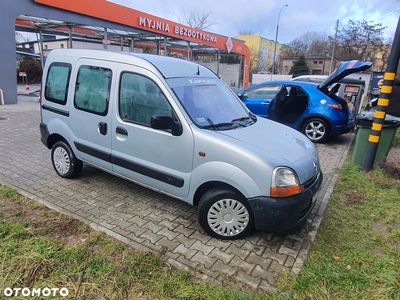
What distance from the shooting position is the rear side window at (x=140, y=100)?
337 centimetres

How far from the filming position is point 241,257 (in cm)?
288

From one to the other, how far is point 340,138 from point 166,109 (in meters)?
7.09

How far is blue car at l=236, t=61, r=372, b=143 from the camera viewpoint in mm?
7273

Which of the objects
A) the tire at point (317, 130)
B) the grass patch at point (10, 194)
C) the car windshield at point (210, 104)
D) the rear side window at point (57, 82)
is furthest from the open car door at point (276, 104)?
the grass patch at point (10, 194)

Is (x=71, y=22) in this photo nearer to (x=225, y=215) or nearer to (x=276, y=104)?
(x=276, y=104)

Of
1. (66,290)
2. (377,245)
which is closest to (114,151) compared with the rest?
(66,290)

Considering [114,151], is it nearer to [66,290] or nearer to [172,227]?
[172,227]

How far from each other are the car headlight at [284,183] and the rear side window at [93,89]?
2380 millimetres

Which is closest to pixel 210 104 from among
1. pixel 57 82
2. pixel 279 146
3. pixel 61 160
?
pixel 279 146

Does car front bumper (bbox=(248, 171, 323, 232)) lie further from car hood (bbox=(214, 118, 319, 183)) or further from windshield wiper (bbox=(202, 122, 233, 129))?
windshield wiper (bbox=(202, 122, 233, 129))

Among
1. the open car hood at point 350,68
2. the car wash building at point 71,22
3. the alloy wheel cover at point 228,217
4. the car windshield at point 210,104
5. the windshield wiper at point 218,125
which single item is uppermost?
the car wash building at point 71,22

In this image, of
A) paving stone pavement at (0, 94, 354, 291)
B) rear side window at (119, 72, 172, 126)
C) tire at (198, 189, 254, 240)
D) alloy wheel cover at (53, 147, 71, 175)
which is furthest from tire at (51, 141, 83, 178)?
tire at (198, 189, 254, 240)

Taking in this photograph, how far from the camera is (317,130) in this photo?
762cm

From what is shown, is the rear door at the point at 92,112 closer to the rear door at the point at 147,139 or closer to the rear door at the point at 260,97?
the rear door at the point at 147,139
